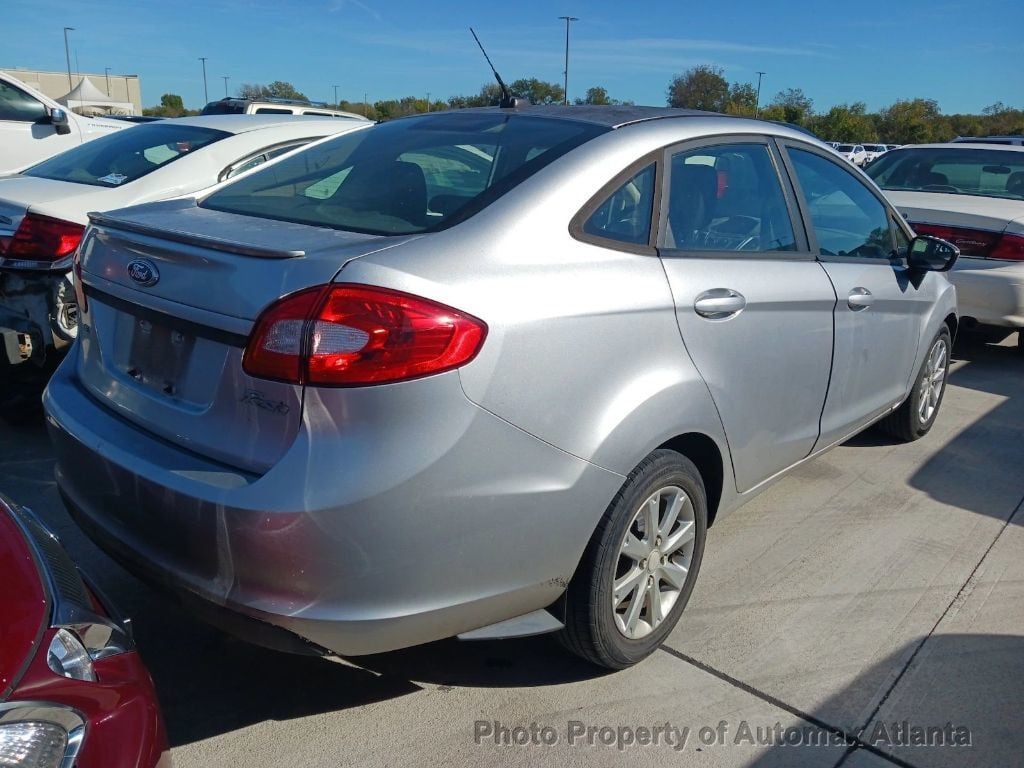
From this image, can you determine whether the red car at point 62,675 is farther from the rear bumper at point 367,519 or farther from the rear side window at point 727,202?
the rear side window at point 727,202

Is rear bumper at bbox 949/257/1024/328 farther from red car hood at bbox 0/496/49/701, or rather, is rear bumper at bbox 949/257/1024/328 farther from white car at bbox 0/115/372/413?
red car hood at bbox 0/496/49/701

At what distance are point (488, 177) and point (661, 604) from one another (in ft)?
4.77

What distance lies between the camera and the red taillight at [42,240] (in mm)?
4309

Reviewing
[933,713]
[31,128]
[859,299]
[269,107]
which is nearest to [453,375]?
[933,713]

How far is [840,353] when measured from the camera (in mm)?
3615

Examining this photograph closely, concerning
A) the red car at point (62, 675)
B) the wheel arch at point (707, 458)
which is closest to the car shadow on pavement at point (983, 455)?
the wheel arch at point (707, 458)

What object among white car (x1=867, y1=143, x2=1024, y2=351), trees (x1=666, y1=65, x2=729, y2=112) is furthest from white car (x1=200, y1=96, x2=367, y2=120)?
trees (x1=666, y1=65, x2=729, y2=112)

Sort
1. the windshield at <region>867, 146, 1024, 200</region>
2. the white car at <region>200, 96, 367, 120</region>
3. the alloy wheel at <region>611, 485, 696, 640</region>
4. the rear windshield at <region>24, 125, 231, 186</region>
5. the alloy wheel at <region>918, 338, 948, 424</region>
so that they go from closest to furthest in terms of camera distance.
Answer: the alloy wheel at <region>611, 485, 696, 640</region>, the alloy wheel at <region>918, 338, 948, 424</region>, the rear windshield at <region>24, 125, 231, 186</region>, the windshield at <region>867, 146, 1024, 200</region>, the white car at <region>200, 96, 367, 120</region>

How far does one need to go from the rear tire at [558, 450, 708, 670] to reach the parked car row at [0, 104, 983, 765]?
0.03 ft

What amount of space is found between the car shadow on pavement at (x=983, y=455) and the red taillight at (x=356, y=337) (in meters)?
3.20

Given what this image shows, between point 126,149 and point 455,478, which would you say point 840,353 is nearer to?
point 455,478

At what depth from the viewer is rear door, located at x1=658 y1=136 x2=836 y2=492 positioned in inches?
111

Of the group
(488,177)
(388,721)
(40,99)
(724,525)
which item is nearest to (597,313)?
(488,177)

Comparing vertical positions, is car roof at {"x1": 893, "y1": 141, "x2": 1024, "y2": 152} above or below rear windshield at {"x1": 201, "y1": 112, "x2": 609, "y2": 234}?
above
